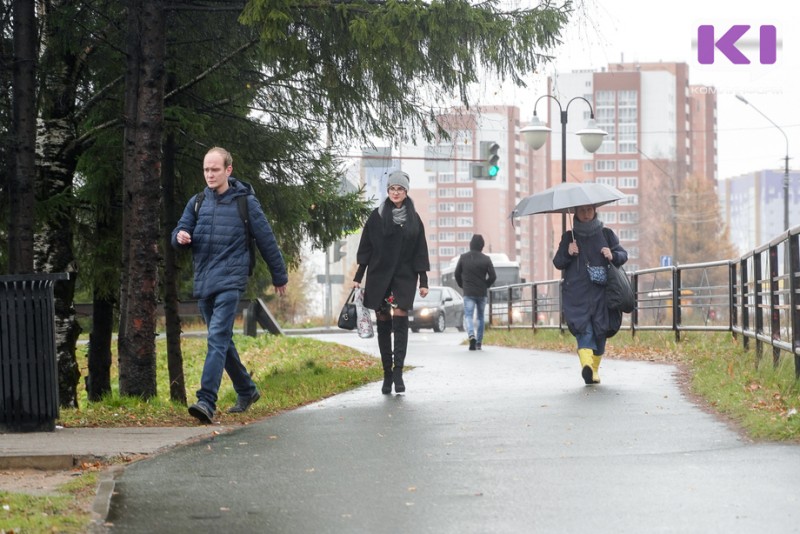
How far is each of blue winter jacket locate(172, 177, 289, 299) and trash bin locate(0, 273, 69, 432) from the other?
104 centimetres

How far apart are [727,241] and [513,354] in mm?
83679

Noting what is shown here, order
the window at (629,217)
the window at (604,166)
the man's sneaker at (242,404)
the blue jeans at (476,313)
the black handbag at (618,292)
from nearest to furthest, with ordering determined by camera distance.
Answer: the man's sneaker at (242,404) → the black handbag at (618,292) → the blue jeans at (476,313) → the window at (629,217) → the window at (604,166)

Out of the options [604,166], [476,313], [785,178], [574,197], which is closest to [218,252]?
[574,197]

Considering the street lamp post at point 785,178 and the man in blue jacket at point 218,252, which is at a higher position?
the street lamp post at point 785,178

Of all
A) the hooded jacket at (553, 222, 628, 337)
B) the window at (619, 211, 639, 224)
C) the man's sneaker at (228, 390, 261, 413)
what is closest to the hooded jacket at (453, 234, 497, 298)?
the hooded jacket at (553, 222, 628, 337)

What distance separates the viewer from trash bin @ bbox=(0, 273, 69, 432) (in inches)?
335

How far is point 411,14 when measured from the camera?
396 inches

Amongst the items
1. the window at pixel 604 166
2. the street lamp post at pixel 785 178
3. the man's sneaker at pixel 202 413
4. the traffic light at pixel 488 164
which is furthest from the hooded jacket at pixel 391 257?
the window at pixel 604 166

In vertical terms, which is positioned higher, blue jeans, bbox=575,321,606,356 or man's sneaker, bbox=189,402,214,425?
blue jeans, bbox=575,321,606,356

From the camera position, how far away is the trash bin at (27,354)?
27.9ft

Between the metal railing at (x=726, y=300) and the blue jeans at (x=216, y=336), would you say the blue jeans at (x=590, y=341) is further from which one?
the blue jeans at (x=216, y=336)

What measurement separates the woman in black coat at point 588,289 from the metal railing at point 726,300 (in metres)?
1.42

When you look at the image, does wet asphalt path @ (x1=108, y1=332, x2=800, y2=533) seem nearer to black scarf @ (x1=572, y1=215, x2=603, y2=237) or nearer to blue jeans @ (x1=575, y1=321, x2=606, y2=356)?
blue jeans @ (x1=575, y1=321, x2=606, y2=356)

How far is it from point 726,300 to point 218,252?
1096cm
